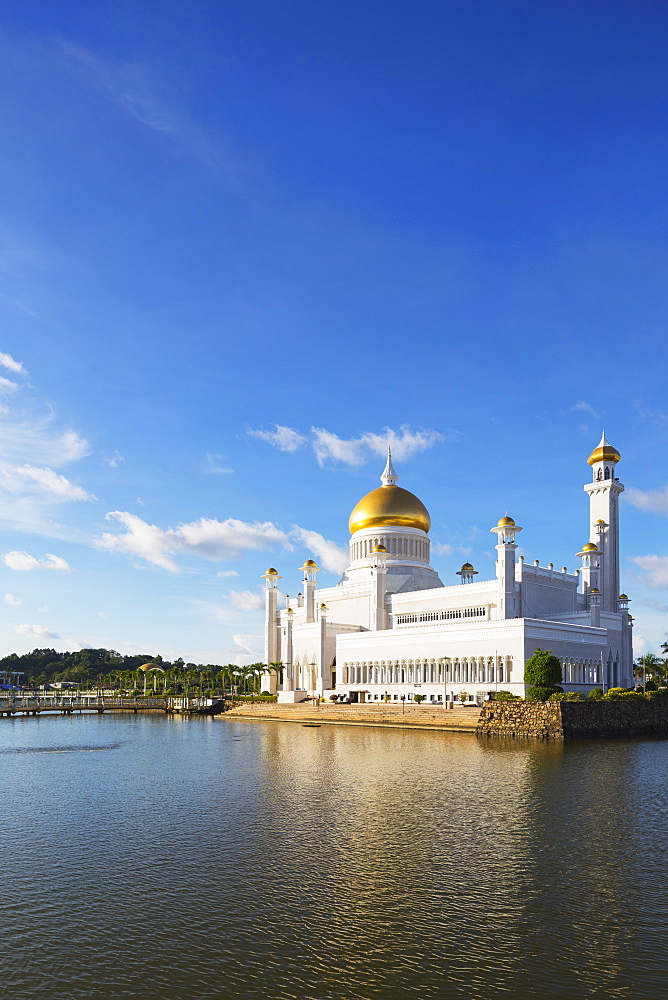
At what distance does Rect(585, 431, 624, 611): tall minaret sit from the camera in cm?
7625

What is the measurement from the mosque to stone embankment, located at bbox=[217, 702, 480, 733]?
4991mm

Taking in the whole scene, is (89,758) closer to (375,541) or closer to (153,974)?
(153,974)

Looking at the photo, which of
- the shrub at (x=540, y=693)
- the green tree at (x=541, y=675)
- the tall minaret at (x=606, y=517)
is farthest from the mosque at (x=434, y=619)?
the shrub at (x=540, y=693)

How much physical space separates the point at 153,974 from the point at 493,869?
8.71m

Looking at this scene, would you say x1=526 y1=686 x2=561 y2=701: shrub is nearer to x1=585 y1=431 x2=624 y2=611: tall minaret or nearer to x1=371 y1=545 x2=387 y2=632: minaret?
x1=585 y1=431 x2=624 y2=611: tall minaret

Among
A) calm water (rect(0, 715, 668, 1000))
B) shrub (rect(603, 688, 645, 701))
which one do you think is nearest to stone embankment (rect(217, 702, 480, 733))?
shrub (rect(603, 688, 645, 701))

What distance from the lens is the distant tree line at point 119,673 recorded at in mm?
116500

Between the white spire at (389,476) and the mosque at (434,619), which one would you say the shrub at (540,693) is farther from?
the white spire at (389,476)

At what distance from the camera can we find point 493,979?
13117mm

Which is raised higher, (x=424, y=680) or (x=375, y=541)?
(x=375, y=541)

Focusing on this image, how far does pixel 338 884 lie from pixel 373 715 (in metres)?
45.0

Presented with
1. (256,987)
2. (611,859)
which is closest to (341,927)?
(256,987)

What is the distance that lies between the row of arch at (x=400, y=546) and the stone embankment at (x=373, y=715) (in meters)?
21.4

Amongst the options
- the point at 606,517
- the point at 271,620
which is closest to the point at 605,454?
the point at 606,517
